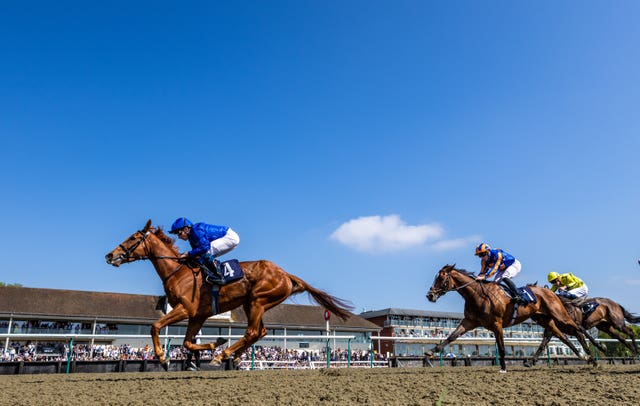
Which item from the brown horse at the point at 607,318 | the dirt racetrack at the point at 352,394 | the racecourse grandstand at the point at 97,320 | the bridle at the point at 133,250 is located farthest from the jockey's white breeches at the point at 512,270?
the racecourse grandstand at the point at 97,320

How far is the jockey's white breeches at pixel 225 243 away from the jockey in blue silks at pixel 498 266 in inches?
179

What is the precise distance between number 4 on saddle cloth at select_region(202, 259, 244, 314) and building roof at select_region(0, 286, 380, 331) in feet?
97.1

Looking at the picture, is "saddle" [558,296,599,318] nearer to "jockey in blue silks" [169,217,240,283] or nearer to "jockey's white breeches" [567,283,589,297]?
"jockey's white breeches" [567,283,589,297]

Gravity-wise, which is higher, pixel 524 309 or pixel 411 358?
pixel 524 309

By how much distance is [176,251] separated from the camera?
22.5 feet

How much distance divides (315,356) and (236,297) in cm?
1197

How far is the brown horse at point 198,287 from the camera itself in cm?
624

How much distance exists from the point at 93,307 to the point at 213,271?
32.4 m

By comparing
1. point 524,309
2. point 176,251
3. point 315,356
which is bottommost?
point 315,356

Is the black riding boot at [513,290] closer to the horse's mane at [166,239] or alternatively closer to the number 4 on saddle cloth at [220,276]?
the number 4 on saddle cloth at [220,276]

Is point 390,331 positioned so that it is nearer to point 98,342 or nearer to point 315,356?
point 98,342

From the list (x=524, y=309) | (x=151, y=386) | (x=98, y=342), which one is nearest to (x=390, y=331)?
(x=98, y=342)

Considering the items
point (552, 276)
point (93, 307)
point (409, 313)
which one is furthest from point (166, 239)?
point (409, 313)

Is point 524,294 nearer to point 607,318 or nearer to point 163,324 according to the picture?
point 607,318
